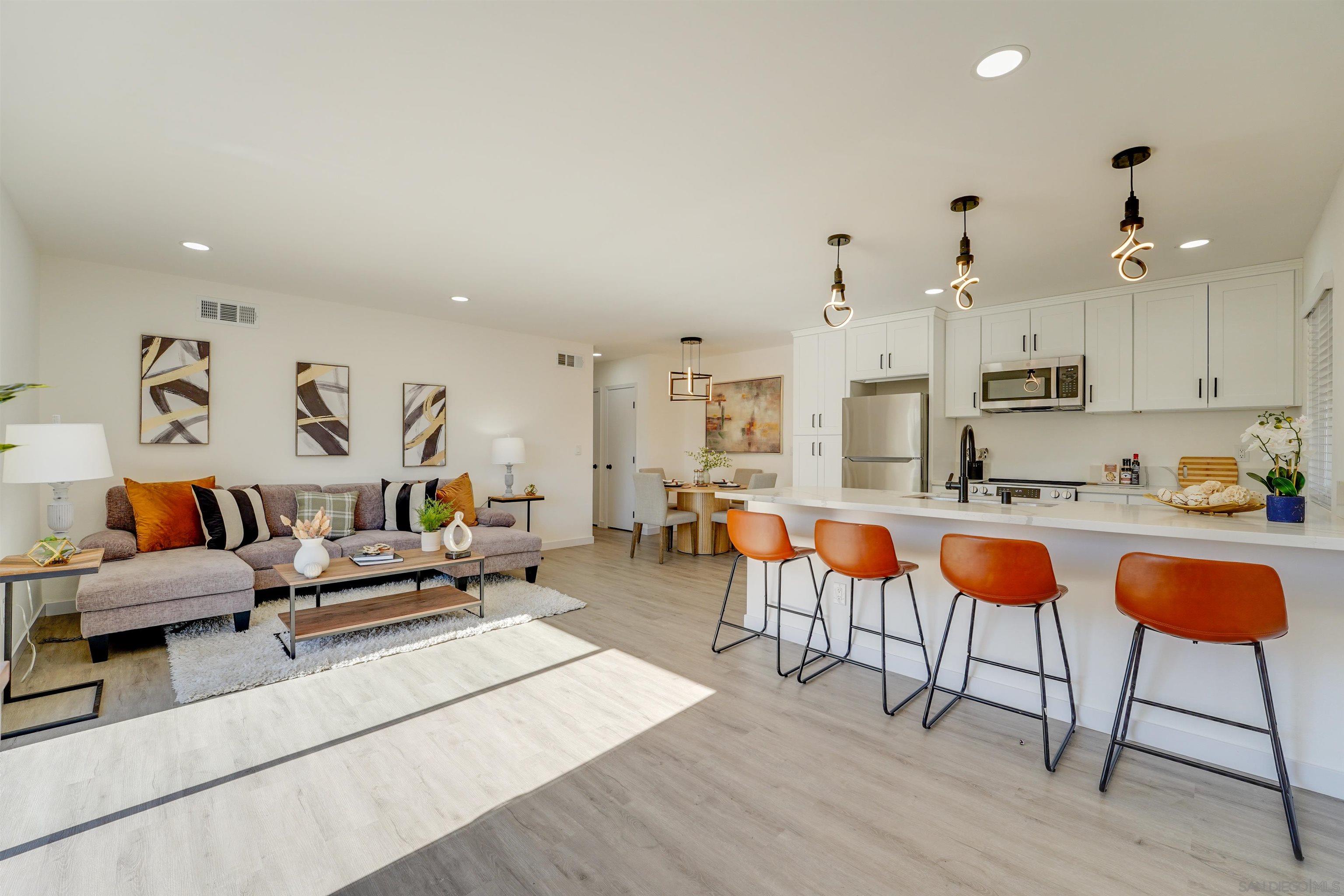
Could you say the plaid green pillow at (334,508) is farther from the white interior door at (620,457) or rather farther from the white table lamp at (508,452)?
the white interior door at (620,457)

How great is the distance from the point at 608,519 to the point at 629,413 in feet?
5.13

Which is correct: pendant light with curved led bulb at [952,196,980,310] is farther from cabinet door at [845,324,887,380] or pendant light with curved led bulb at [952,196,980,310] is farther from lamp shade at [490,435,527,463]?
lamp shade at [490,435,527,463]

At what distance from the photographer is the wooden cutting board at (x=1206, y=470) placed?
4.17 meters

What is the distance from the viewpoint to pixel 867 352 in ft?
18.5

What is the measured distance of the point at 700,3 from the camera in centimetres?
163

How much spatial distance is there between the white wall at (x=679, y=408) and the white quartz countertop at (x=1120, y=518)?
4107 millimetres

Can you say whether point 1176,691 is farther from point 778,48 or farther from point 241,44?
point 241,44

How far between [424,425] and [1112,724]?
5504 mm

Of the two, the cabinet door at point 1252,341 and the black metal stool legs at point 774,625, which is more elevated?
the cabinet door at point 1252,341

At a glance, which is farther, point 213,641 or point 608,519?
point 608,519

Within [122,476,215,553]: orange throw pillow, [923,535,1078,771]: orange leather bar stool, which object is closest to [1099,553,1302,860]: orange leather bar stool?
[923,535,1078,771]: orange leather bar stool

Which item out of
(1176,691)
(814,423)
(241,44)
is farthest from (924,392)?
(241,44)

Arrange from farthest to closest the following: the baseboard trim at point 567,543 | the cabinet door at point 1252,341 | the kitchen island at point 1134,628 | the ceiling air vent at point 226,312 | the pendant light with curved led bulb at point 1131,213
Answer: the baseboard trim at point 567,543 → the ceiling air vent at point 226,312 → the cabinet door at point 1252,341 → the pendant light with curved led bulb at point 1131,213 → the kitchen island at point 1134,628

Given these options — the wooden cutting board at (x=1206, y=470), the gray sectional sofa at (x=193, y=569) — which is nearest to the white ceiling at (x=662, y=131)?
the wooden cutting board at (x=1206, y=470)
